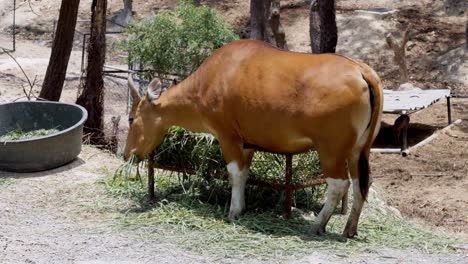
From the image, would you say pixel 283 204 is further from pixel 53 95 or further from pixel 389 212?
pixel 53 95

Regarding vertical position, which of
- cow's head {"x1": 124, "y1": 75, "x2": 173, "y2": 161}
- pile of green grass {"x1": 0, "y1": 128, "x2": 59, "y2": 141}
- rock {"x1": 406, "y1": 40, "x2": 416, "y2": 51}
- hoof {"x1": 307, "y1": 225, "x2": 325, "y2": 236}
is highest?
cow's head {"x1": 124, "y1": 75, "x2": 173, "y2": 161}

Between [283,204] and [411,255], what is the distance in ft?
5.30

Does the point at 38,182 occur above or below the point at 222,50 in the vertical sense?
below

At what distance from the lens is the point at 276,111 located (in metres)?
7.16

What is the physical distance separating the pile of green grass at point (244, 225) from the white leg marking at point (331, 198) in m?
0.10

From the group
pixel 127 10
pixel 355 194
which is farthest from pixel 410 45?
pixel 355 194

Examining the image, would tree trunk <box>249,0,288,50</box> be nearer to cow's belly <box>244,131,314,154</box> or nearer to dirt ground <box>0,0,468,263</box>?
dirt ground <box>0,0,468,263</box>

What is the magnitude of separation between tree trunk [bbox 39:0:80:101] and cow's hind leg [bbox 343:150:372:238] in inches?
240

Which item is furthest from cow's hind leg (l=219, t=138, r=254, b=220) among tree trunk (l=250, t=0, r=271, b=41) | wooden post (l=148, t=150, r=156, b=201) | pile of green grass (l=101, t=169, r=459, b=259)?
tree trunk (l=250, t=0, r=271, b=41)

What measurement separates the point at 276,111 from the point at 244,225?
1.06m

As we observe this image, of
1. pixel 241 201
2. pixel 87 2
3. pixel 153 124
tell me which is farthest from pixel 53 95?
pixel 87 2

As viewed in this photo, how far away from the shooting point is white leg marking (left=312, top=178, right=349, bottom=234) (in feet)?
23.0

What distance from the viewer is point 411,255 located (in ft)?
21.6

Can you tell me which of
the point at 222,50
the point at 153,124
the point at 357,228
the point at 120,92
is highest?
the point at 222,50
